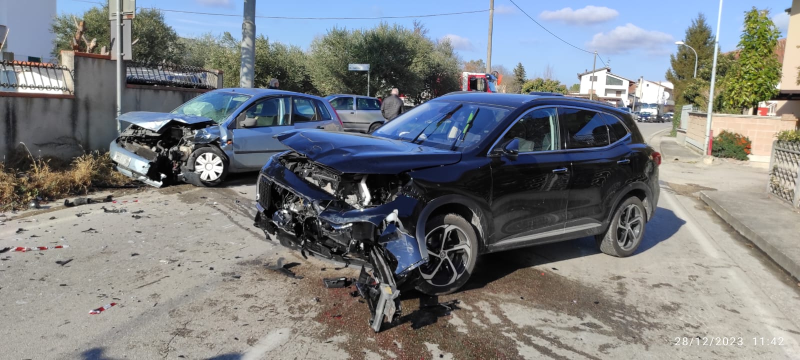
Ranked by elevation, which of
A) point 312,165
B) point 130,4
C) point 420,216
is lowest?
point 420,216

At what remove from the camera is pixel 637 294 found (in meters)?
5.50

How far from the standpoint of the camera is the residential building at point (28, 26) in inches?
1368

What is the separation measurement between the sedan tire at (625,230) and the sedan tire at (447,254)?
2390 millimetres

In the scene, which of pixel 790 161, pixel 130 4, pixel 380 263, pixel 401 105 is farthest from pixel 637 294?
pixel 401 105

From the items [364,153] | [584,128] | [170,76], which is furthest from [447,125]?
[170,76]

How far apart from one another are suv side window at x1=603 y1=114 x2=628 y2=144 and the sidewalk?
2569mm

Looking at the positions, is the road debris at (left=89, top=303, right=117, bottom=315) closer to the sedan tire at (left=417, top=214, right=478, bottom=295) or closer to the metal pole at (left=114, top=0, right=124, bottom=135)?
the sedan tire at (left=417, top=214, right=478, bottom=295)

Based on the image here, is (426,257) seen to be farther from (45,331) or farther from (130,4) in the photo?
(130,4)

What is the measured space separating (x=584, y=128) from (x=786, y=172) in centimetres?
765

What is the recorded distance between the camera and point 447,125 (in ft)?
18.7

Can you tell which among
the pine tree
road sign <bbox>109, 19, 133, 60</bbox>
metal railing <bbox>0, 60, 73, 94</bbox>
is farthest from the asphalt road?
the pine tree

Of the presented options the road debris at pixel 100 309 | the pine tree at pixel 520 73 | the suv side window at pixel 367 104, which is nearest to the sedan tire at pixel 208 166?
the road debris at pixel 100 309

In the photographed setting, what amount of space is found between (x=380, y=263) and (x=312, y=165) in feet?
4.07

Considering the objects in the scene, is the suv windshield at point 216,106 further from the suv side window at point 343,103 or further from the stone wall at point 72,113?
the suv side window at point 343,103
